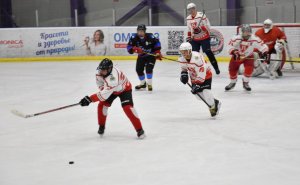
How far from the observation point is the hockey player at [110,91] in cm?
484

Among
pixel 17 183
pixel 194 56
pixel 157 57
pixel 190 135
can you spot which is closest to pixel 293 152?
pixel 190 135

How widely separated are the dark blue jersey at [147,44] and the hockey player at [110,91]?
9.27 ft

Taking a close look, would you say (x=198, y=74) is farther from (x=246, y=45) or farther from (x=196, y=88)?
(x=246, y=45)

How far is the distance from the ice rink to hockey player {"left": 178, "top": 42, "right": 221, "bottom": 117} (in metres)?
0.24

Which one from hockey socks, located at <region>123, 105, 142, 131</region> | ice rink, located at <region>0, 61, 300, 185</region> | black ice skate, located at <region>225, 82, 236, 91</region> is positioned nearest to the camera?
ice rink, located at <region>0, 61, 300, 185</region>

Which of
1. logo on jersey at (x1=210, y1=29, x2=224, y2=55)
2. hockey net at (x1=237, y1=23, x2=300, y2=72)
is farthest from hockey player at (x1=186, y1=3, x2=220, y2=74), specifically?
logo on jersey at (x1=210, y1=29, x2=224, y2=55)

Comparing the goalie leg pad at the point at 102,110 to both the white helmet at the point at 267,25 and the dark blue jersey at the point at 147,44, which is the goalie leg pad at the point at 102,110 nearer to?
the dark blue jersey at the point at 147,44

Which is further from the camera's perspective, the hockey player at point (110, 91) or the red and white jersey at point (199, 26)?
the red and white jersey at point (199, 26)

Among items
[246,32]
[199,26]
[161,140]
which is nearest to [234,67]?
[246,32]

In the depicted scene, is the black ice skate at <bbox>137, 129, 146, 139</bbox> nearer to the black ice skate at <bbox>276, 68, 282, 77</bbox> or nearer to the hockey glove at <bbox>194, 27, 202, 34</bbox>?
the hockey glove at <bbox>194, 27, 202, 34</bbox>

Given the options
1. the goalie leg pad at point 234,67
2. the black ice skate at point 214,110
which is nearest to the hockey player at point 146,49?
the goalie leg pad at point 234,67

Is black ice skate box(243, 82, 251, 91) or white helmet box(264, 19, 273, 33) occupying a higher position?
white helmet box(264, 19, 273, 33)

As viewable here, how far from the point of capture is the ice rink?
4.04 meters

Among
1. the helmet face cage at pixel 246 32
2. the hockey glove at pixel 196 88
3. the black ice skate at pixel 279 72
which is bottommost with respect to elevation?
the black ice skate at pixel 279 72
